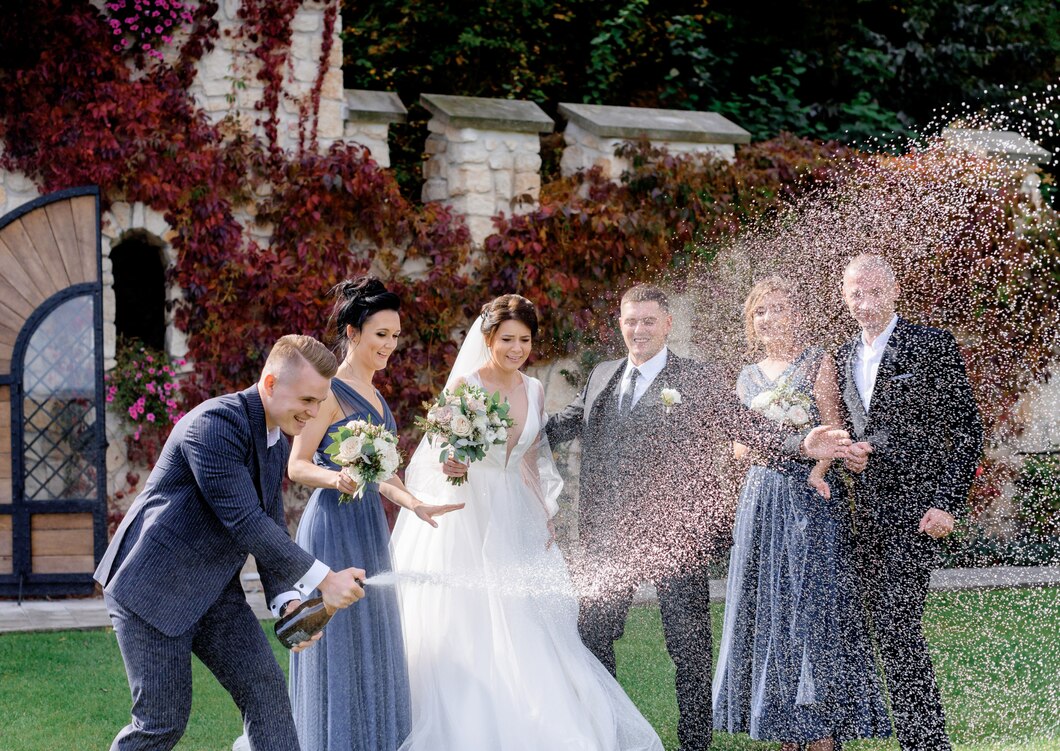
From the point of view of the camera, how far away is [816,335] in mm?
9016

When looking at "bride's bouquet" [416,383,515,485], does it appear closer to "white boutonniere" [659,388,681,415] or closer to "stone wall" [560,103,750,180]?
"white boutonniere" [659,388,681,415]

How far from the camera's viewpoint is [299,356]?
3.72 m

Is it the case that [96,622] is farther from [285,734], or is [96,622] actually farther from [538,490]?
[285,734]

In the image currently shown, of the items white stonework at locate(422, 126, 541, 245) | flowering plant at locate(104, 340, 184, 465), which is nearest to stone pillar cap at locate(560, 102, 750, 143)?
white stonework at locate(422, 126, 541, 245)

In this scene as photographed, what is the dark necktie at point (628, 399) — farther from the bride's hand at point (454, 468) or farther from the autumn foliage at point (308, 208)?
the autumn foliage at point (308, 208)

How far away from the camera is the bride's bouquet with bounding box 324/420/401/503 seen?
448cm

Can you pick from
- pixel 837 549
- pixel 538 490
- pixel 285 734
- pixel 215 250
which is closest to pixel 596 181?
pixel 215 250

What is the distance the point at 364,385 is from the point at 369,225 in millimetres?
3875

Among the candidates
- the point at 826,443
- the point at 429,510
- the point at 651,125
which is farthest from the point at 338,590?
the point at 651,125

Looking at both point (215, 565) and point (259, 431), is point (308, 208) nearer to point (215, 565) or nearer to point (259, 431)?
point (259, 431)

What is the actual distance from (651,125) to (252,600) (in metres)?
4.46

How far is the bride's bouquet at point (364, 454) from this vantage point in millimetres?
4480

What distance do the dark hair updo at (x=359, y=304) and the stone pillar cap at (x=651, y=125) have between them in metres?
4.22

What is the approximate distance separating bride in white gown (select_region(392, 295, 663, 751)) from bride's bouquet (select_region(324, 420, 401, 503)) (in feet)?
1.78
